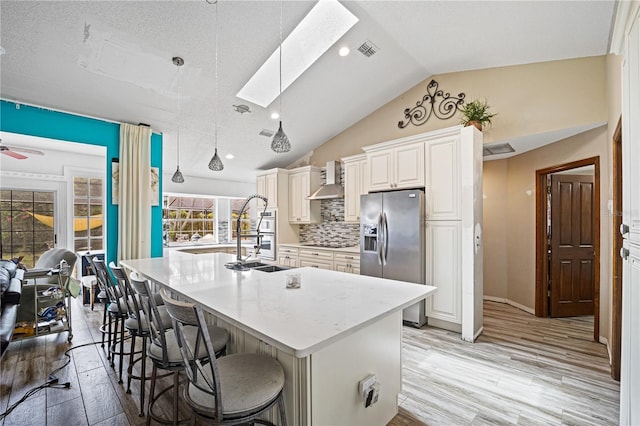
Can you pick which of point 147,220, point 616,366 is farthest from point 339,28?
point 616,366

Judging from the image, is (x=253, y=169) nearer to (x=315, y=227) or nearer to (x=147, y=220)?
(x=315, y=227)

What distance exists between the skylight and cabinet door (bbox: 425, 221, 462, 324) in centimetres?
239

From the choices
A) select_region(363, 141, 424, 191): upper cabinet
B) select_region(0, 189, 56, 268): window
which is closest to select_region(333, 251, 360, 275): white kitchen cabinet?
select_region(363, 141, 424, 191): upper cabinet

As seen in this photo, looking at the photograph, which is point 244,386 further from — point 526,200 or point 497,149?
point 526,200

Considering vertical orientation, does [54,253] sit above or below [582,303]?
above

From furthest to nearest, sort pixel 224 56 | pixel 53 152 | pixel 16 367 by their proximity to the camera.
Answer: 1. pixel 53 152
2. pixel 224 56
3. pixel 16 367

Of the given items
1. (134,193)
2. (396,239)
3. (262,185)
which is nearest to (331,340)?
(396,239)

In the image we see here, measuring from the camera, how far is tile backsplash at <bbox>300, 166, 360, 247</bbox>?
5066 mm

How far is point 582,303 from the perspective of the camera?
12.9 ft

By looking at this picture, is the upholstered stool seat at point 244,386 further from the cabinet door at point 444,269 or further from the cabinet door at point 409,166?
the cabinet door at point 409,166

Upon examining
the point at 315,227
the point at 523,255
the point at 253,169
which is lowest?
the point at 523,255

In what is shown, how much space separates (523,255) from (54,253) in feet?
21.0

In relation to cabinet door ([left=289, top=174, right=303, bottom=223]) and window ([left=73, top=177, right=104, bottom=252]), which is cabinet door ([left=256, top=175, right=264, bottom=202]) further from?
window ([left=73, top=177, right=104, bottom=252])

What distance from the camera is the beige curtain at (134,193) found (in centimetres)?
379
